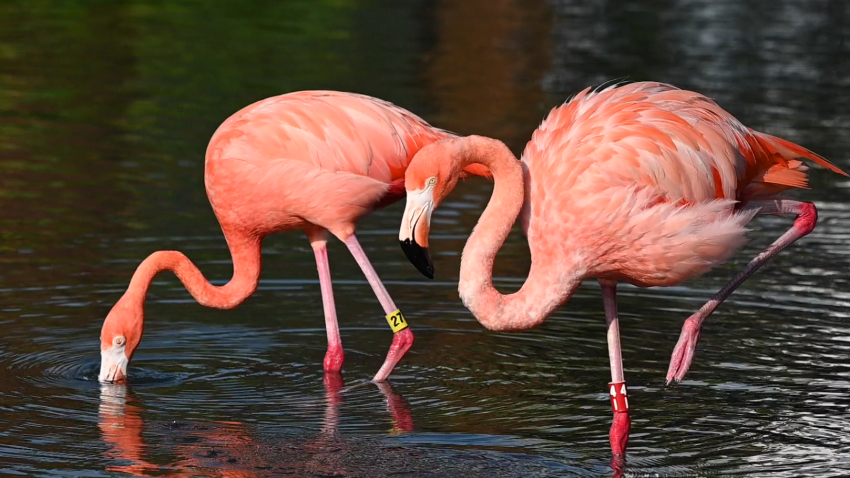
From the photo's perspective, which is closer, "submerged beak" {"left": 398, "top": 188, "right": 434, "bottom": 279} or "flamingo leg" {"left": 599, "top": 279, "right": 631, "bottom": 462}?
"submerged beak" {"left": 398, "top": 188, "right": 434, "bottom": 279}

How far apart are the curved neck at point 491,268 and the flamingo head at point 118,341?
1.94m

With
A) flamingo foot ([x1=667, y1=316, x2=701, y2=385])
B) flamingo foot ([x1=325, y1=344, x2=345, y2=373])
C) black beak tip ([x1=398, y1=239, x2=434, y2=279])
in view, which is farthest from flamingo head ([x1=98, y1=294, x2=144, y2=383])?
flamingo foot ([x1=667, y1=316, x2=701, y2=385])

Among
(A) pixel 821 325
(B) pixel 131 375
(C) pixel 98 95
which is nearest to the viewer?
(B) pixel 131 375

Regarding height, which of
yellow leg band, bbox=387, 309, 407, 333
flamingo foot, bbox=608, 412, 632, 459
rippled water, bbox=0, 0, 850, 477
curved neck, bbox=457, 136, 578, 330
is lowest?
rippled water, bbox=0, 0, 850, 477

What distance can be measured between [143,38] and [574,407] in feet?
47.7

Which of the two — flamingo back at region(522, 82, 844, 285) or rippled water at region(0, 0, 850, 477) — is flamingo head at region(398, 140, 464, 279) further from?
rippled water at region(0, 0, 850, 477)

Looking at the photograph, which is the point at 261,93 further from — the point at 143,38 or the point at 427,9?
the point at 427,9

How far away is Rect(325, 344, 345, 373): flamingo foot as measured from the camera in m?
7.18

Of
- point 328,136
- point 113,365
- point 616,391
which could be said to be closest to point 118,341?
point 113,365

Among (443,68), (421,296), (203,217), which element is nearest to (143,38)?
(443,68)

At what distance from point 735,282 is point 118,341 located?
3091mm

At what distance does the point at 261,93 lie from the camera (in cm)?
1519

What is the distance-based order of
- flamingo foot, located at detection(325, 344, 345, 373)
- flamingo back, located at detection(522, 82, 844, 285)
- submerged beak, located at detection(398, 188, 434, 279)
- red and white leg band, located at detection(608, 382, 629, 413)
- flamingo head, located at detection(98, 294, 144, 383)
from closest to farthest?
submerged beak, located at detection(398, 188, 434, 279)
flamingo back, located at detection(522, 82, 844, 285)
red and white leg band, located at detection(608, 382, 629, 413)
flamingo head, located at detection(98, 294, 144, 383)
flamingo foot, located at detection(325, 344, 345, 373)

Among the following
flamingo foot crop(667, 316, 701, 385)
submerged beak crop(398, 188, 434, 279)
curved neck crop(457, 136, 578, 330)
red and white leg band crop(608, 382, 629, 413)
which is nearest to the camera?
submerged beak crop(398, 188, 434, 279)
